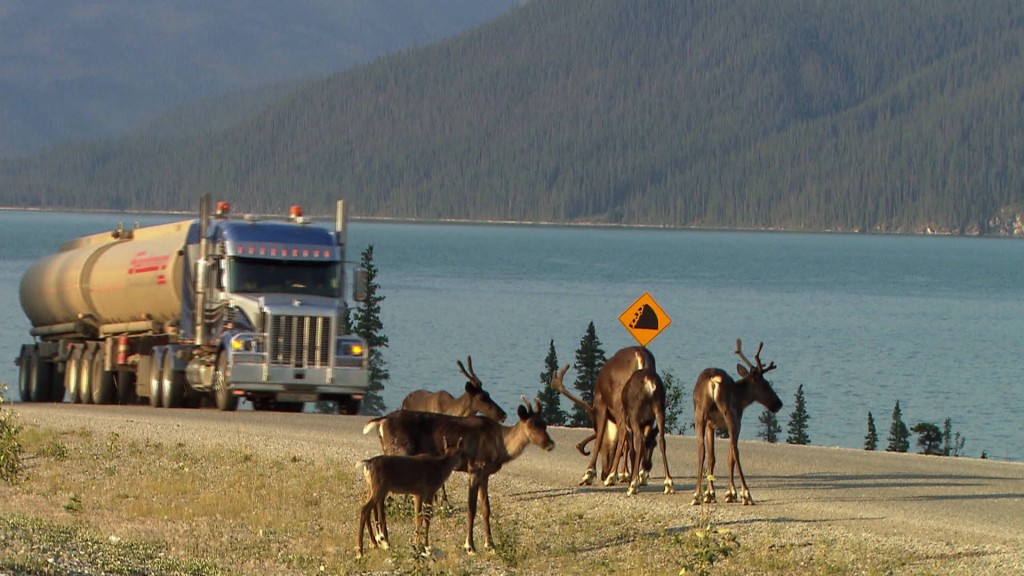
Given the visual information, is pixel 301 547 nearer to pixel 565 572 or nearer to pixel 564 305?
pixel 565 572

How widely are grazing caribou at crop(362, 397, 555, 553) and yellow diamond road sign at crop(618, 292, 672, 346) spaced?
9.48 metres

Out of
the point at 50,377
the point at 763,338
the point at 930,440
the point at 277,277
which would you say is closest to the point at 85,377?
the point at 50,377

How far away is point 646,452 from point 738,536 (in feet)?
10.6

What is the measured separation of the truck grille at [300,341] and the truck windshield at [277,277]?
2.31 ft

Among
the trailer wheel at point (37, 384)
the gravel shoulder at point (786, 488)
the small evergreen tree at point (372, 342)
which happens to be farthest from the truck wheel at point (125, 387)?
the small evergreen tree at point (372, 342)

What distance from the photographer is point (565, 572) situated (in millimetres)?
18125

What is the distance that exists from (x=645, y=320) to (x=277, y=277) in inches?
327

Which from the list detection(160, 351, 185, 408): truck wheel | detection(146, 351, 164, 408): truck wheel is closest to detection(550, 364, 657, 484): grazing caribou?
detection(160, 351, 185, 408): truck wheel

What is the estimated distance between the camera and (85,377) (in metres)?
41.0

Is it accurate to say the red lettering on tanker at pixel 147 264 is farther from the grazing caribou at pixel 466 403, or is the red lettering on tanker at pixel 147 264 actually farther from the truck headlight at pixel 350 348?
the grazing caribou at pixel 466 403

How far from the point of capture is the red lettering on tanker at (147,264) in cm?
3647

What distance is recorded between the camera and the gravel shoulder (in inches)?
762

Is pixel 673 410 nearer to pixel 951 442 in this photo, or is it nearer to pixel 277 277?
pixel 951 442

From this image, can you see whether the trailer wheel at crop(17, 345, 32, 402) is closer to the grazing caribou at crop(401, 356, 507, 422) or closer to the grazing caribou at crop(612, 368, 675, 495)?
the grazing caribou at crop(401, 356, 507, 422)
